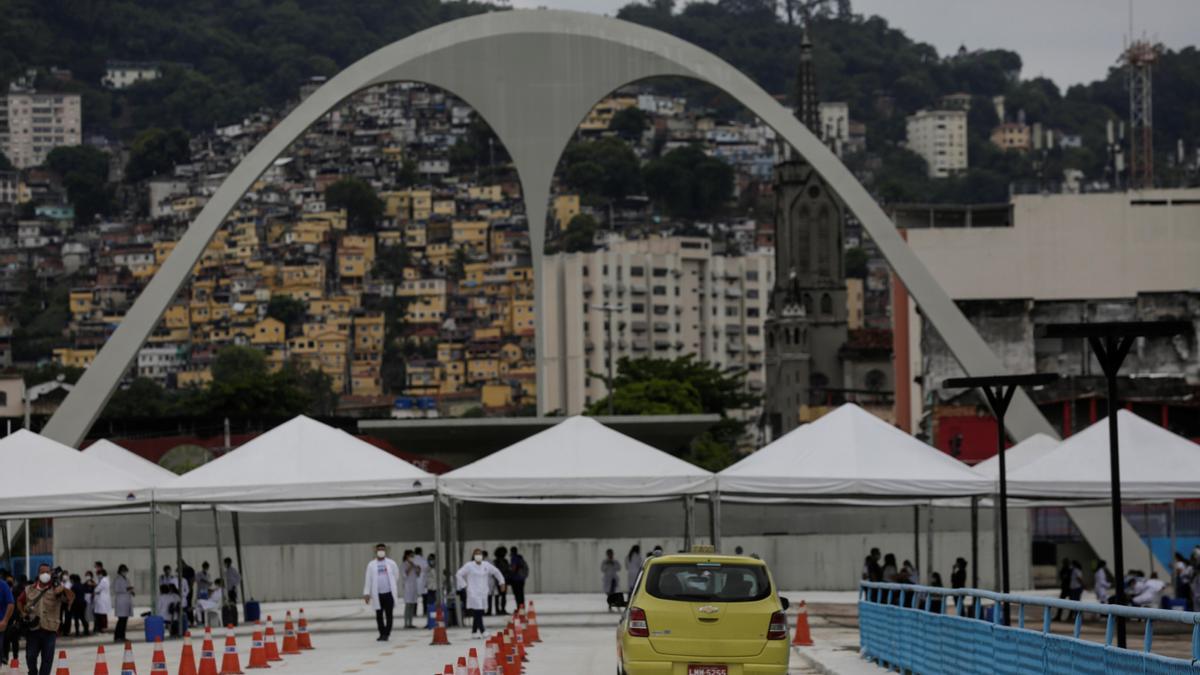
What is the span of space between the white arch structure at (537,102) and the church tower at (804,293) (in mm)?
126191

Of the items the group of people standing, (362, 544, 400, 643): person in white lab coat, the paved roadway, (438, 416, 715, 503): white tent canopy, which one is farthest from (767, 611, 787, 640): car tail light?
(438, 416, 715, 503): white tent canopy

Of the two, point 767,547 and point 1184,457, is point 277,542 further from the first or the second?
point 1184,457

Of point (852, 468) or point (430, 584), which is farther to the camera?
point (430, 584)

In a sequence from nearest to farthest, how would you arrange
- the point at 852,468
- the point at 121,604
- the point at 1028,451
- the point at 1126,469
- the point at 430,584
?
the point at 1126,469 → the point at 852,468 → the point at 121,604 → the point at 430,584 → the point at 1028,451

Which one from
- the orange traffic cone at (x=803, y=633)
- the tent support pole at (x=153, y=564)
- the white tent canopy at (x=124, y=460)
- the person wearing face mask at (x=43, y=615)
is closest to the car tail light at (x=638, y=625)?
the person wearing face mask at (x=43, y=615)

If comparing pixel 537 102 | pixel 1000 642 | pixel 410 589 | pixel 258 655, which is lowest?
pixel 410 589

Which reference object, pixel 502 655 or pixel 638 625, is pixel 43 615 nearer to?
pixel 502 655

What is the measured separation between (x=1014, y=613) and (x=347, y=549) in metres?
14.7

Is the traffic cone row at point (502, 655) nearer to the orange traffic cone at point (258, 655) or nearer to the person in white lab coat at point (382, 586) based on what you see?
the person in white lab coat at point (382, 586)

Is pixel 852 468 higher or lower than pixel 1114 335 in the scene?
lower

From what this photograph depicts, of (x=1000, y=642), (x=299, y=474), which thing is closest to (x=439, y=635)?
(x=299, y=474)

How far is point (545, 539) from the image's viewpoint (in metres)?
45.0

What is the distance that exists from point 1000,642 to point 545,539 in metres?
29.3

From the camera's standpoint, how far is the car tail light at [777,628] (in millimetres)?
18328
